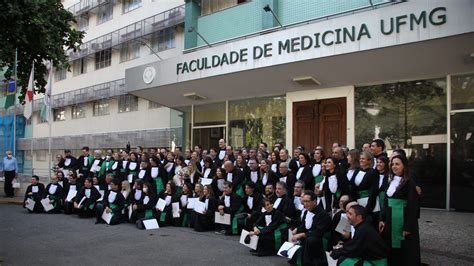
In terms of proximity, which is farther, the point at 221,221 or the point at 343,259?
the point at 221,221

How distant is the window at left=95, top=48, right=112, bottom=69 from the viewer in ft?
88.5

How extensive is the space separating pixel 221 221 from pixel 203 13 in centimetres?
1053

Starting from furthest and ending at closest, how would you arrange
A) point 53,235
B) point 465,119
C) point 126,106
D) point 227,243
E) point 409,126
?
point 126,106
point 409,126
point 465,119
point 53,235
point 227,243

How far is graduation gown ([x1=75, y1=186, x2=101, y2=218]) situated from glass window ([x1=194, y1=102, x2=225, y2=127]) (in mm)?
6053

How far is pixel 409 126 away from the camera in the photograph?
477 inches

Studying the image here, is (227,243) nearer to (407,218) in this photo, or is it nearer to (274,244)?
(274,244)

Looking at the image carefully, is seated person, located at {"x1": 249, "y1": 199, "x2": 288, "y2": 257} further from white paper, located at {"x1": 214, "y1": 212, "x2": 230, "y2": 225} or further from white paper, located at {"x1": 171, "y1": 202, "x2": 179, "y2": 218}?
white paper, located at {"x1": 171, "y1": 202, "x2": 179, "y2": 218}

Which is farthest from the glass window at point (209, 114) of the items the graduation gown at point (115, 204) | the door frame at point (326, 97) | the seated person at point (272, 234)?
the seated person at point (272, 234)

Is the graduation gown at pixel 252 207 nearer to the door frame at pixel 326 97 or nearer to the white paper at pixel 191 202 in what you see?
the white paper at pixel 191 202

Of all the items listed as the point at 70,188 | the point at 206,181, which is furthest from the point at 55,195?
the point at 206,181

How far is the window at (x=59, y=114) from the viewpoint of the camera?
32.0 meters

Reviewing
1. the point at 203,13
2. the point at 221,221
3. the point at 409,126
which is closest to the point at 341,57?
the point at 409,126

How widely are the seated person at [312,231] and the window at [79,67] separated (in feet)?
84.3

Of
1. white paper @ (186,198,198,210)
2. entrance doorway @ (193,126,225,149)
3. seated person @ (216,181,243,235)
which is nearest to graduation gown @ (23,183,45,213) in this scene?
white paper @ (186,198,198,210)
